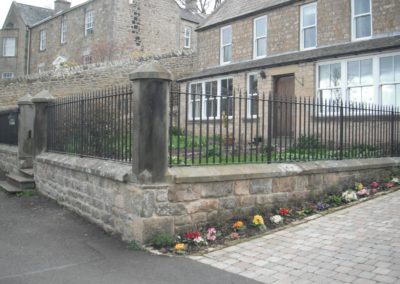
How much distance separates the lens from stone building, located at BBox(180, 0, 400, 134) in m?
13.0

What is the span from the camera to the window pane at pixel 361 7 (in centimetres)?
1409

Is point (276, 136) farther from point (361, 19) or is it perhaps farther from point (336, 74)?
point (361, 19)

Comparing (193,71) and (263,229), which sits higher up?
(193,71)

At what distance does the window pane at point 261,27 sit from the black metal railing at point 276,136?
8.32 meters

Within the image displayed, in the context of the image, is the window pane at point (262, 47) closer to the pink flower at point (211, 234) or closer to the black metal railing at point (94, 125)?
the black metal railing at point (94, 125)

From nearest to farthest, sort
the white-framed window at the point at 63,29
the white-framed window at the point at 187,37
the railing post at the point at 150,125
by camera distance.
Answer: the railing post at the point at 150,125 → the white-framed window at the point at 63,29 → the white-framed window at the point at 187,37

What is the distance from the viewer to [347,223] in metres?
6.18

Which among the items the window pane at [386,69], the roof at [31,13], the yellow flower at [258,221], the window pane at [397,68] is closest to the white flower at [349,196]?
the yellow flower at [258,221]

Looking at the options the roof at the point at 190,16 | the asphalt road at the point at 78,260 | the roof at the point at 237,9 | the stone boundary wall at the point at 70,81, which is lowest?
the asphalt road at the point at 78,260

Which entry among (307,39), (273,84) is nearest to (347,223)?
(273,84)

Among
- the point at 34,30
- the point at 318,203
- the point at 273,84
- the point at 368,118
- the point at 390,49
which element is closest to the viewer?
the point at 318,203

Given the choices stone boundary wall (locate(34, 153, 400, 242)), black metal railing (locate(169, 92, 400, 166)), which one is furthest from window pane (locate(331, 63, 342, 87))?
stone boundary wall (locate(34, 153, 400, 242))

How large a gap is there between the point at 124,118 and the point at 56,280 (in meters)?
2.71

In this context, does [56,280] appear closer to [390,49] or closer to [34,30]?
[390,49]
